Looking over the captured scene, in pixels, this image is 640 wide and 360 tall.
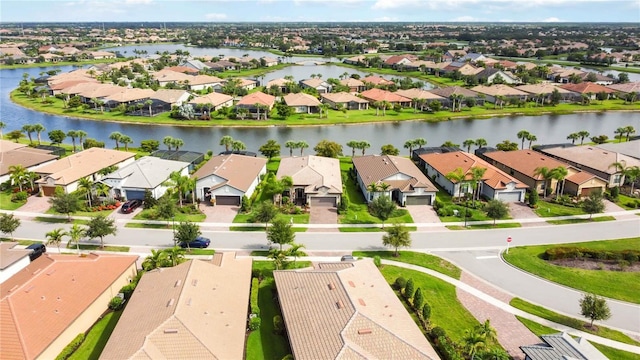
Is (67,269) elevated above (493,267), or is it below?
above

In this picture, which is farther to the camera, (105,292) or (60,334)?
(105,292)

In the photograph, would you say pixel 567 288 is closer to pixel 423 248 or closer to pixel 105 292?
pixel 423 248

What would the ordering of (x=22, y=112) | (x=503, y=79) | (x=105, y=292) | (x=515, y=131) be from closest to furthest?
(x=105, y=292) → (x=515, y=131) → (x=22, y=112) → (x=503, y=79)

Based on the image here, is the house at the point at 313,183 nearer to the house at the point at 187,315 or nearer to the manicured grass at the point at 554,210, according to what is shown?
the house at the point at 187,315

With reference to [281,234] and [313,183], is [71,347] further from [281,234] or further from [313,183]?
[313,183]

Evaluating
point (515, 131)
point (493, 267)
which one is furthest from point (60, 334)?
point (515, 131)

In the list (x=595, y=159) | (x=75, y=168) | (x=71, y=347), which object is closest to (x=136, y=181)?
(x=75, y=168)

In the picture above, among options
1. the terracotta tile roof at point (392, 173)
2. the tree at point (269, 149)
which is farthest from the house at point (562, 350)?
the tree at point (269, 149)
